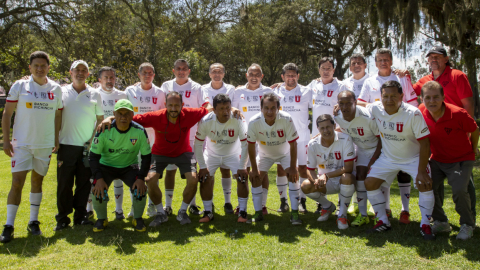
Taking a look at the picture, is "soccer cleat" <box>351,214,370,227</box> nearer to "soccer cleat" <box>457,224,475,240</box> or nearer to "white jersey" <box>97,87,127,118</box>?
"soccer cleat" <box>457,224,475,240</box>

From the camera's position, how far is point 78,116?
5.61 metres

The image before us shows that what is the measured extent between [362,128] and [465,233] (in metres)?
1.87

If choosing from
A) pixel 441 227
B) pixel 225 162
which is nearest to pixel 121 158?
pixel 225 162

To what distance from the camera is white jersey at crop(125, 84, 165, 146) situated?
6562 millimetres

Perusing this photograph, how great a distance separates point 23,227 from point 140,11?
17.3 metres

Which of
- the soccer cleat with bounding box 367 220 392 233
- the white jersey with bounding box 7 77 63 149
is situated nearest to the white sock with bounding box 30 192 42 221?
the white jersey with bounding box 7 77 63 149

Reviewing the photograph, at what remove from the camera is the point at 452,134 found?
463cm

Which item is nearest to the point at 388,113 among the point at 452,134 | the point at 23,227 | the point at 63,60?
the point at 452,134

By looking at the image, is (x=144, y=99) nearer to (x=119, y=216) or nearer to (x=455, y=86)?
(x=119, y=216)

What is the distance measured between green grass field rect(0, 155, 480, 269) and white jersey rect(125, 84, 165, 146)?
208 centimetres

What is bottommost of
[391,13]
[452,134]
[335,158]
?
[335,158]

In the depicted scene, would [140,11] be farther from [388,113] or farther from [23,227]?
[388,113]

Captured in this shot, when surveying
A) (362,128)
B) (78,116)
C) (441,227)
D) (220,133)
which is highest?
(78,116)

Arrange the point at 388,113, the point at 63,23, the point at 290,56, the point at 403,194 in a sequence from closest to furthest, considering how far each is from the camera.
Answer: the point at 388,113 < the point at 403,194 < the point at 63,23 < the point at 290,56
